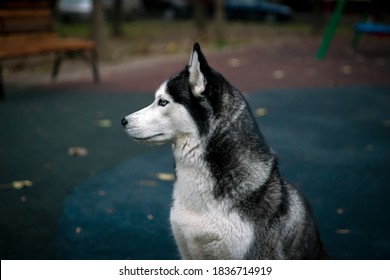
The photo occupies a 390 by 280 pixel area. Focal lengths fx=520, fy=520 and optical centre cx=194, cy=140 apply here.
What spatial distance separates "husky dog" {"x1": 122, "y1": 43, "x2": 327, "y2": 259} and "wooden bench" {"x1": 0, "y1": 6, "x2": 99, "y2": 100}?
23.8 feet

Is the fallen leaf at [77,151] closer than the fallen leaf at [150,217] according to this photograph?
No

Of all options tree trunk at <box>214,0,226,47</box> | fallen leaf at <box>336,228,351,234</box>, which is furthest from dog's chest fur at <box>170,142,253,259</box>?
tree trunk at <box>214,0,226,47</box>

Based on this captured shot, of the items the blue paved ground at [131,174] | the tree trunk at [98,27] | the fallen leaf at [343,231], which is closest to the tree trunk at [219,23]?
the tree trunk at [98,27]

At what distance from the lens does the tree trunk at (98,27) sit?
13.5 metres

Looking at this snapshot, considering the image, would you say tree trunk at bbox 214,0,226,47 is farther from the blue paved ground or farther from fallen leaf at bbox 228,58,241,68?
the blue paved ground

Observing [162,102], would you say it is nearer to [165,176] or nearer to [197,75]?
[197,75]

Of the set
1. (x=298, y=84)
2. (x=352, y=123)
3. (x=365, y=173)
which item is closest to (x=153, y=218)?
(x=365, y=173)

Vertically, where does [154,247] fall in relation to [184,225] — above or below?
below

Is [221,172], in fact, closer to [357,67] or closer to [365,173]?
[365,173]

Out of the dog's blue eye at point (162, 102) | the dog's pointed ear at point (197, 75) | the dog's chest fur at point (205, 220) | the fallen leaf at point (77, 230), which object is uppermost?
the dog's pointed ear at point (197, 75)

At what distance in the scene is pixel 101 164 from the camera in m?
6.36

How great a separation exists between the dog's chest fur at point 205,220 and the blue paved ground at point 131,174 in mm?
1215

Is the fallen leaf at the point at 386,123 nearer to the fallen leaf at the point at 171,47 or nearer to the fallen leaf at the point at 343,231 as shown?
the fallen leaf at the point at 343,231

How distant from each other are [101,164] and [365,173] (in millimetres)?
3149
